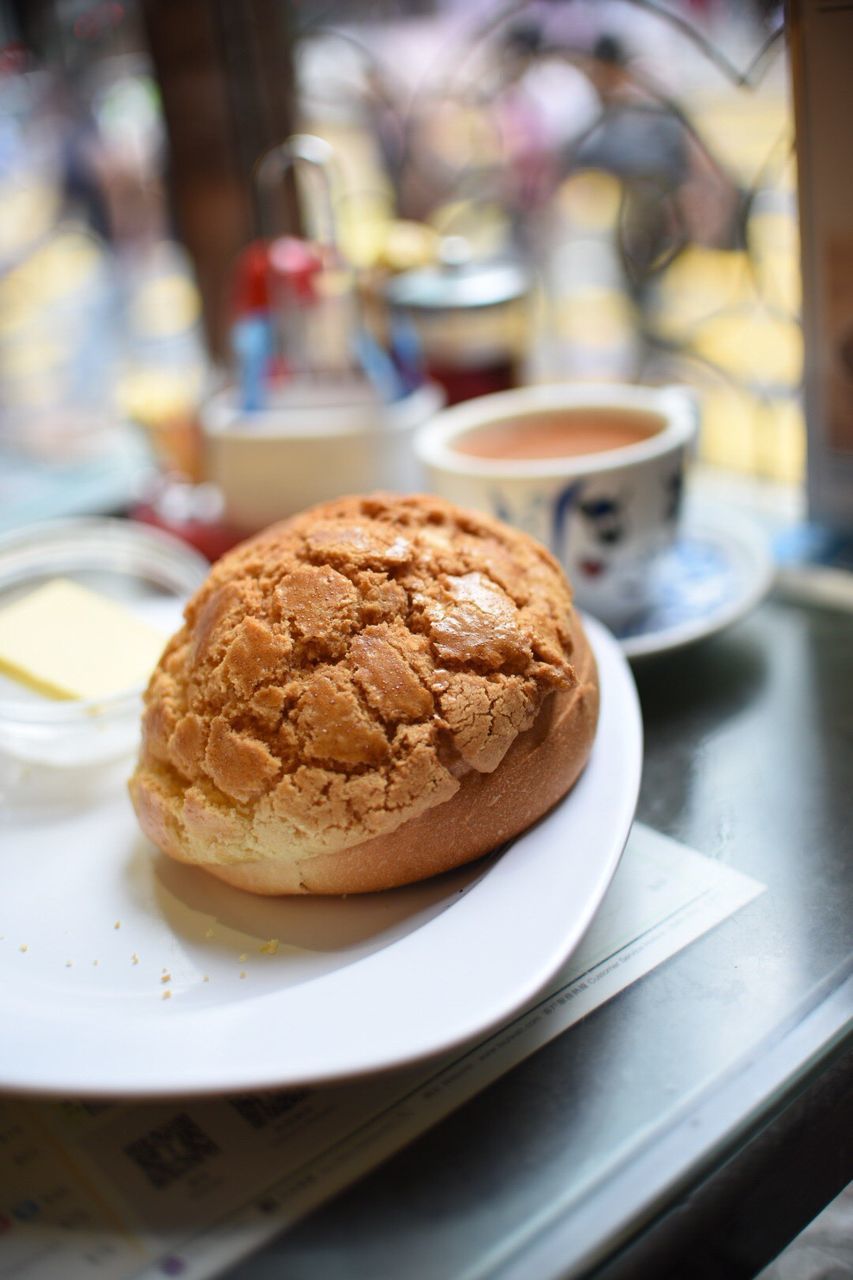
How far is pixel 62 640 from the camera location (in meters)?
0.95

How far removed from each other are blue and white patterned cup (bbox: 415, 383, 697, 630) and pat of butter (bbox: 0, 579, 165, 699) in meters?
0.33

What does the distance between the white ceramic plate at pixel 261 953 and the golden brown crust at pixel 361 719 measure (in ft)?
0.09

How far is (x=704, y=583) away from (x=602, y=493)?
19 centimetres

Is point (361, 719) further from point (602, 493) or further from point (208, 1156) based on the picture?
point (602, 493)

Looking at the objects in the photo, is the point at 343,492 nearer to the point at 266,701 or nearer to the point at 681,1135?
the point at 266,701

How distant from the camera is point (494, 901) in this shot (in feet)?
1.98

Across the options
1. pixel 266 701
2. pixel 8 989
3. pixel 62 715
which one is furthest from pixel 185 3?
pixel 8 989

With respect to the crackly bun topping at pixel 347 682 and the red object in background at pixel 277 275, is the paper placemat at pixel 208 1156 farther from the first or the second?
the red object in background at pixel 277 275

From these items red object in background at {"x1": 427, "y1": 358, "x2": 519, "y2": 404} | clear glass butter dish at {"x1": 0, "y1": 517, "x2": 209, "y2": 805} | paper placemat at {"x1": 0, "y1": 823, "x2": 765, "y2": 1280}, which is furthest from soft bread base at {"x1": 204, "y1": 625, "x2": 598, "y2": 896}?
red object in background at {"x1": 427, "y1": 358, "x2": 519, "y2": 404}

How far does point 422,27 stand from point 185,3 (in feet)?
1.23

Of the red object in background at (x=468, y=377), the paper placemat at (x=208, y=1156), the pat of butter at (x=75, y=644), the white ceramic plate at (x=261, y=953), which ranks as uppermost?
the red object in background at (x=468, y=377)

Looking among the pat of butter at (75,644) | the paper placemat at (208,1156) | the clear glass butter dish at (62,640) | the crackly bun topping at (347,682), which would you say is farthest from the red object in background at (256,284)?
the paper placemat at (208,1156)

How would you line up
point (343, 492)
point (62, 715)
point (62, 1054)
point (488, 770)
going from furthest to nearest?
point (343, 492), point (62, 715), point (488, 770), point (62, 1054)

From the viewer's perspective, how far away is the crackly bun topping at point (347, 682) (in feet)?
2.12
